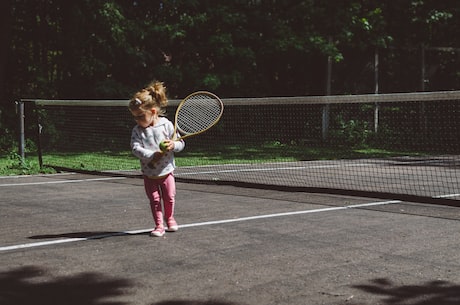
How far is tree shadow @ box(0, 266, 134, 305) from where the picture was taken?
4445 millimetres

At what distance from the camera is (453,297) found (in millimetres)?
4453

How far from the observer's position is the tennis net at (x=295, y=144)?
517 inches

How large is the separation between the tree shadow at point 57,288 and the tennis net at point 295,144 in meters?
5.92

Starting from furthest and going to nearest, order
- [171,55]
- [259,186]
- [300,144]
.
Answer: [171,55]
[300,144]
[259,186]

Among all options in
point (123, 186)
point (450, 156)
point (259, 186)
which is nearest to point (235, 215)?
point (259, 186)

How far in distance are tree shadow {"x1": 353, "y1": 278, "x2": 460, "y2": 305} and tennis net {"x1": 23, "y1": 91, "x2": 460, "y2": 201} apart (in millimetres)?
5530

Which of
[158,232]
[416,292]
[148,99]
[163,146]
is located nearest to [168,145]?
[163,146]

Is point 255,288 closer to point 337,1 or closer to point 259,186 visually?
point 259,186

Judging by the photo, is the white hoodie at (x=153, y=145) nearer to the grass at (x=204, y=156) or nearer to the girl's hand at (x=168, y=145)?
the girl's hand at (x=168, y=145)

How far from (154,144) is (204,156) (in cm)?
1228

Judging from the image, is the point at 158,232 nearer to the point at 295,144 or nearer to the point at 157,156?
the point at 157,156

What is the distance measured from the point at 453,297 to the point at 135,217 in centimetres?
448

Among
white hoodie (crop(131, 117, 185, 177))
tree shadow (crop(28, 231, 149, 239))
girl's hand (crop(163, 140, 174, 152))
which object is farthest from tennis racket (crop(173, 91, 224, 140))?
tree shadow (crop(28, 231, 149, 239))

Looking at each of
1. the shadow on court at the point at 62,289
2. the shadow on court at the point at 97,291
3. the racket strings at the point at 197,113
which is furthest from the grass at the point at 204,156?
the shadow on court at the point at 97,291
